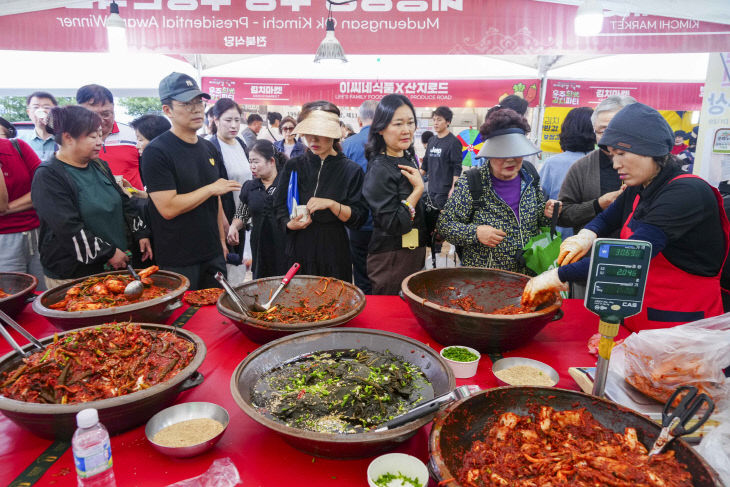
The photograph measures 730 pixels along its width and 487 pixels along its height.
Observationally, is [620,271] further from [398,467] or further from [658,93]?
[658,93]

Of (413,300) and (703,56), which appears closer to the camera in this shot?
(413,300)

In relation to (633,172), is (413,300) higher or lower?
lower

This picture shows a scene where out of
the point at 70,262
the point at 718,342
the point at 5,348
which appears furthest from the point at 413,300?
the point at 70,262

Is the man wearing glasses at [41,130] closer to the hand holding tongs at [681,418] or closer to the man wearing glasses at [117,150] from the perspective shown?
the man wearing glasses at [117,150]

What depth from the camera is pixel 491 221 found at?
257 cm

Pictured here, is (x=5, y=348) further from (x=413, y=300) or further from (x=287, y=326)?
(x=413, y=300)

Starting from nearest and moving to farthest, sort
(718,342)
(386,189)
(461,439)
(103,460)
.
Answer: (103,460)
(461,439)
(718,342)
(386,189)

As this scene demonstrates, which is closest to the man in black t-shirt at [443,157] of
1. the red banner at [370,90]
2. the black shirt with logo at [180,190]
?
the red banner at [370,90]

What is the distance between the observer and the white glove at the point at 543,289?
1636 millimetres

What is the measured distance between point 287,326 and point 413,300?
49 centimetres

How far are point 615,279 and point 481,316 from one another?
493 mm

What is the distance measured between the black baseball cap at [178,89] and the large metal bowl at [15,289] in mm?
1296

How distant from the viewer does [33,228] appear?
3.06 metres

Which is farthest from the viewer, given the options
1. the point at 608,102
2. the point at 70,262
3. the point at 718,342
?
the point at 608,102
